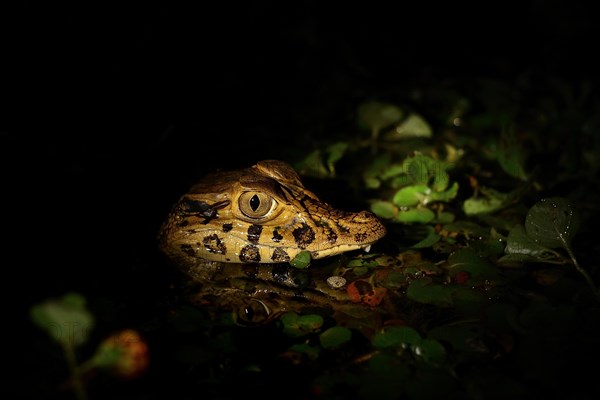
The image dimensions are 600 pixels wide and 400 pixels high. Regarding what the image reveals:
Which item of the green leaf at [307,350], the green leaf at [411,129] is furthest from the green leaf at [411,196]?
the green leaf at [307,350]

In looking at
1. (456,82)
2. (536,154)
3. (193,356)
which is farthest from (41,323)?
(456,82)

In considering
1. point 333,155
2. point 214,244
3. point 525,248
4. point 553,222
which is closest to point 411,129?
point 333,155

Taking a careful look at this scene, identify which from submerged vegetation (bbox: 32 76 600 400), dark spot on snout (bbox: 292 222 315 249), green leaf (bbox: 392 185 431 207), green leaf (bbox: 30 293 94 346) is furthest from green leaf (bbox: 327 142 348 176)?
green leaf (bbox: 30 293 94 346)

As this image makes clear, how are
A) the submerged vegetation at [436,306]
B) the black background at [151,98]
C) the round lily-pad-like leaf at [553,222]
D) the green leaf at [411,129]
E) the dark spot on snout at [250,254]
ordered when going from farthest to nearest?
1. the green leaf at [411,129]
2. the black background at [151,98]
3. the dark spot on snout at [250,254]
4. the round lily-pad-like leaf at [553,222]
5. the submerged vegetation at [436,306]

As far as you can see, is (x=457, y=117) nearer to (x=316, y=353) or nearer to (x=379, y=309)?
(x=379, y=309)

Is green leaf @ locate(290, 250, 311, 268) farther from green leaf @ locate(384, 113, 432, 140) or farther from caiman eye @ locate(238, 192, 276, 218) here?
green leaf @ locate(384, 113, 432, 140)

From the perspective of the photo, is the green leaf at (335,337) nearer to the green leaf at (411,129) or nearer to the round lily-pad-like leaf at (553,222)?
the round lily-pad-like leaf at (553,222)
